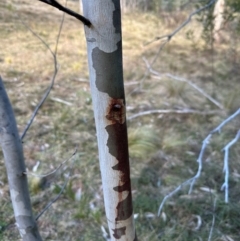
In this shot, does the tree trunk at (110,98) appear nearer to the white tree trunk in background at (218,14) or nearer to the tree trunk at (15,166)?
the tree trunk at (15,166)

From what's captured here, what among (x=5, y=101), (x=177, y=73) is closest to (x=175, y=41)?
(x=177, y=73)

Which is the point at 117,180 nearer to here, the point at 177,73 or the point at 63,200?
the point at 63,200

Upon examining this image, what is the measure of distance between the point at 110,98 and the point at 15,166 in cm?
49

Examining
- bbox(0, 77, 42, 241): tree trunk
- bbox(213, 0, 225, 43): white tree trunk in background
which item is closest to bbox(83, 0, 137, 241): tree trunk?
bbox(0, 77, 42, 241): tree trunk

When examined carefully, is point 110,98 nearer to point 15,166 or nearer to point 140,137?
point 15,166

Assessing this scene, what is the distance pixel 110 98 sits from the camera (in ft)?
2.42

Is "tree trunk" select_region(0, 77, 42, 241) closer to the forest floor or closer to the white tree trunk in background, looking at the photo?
the forest floor

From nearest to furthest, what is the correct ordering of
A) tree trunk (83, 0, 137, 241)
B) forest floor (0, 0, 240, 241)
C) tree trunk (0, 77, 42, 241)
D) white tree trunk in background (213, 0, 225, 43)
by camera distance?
tree trunk (83, 0, 137, 241) < tree trunk (0, 77, 42, 241) < forest floor (0, 0, 240, 241) < white tree trunk in background (213, 0, 225, 43)

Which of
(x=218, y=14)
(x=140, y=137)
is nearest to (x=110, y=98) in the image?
(x=140, y=137)

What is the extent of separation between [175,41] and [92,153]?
3705mm

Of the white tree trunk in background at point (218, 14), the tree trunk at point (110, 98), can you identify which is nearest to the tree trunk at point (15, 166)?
the tree trunk at point (110, 98)

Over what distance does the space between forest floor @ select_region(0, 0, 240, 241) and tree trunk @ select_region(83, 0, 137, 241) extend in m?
0.71

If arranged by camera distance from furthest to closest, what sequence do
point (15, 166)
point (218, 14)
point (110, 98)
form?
1. point (218, 14)
2. point (15, 166)
3. point (110, 98)

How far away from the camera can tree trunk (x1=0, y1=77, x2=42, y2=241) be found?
38.4 inches
